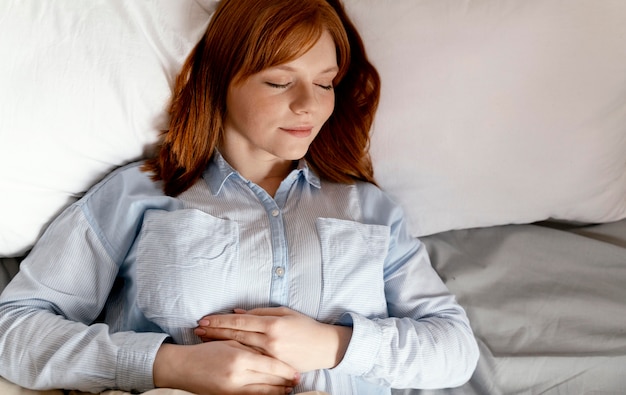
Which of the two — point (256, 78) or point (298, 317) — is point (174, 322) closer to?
point (298, 317)

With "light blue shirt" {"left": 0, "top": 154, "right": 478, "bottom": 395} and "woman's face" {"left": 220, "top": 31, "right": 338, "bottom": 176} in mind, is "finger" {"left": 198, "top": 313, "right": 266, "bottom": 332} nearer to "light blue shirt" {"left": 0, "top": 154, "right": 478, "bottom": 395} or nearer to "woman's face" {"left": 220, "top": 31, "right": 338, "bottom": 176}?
"light blue shirt" {"left": 0, "top": 154, "right": 478, "bottom": 395}

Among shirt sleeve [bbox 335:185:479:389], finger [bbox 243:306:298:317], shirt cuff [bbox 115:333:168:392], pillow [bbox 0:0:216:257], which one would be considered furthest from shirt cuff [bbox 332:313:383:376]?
pillow [bbox 0:0:216:257]

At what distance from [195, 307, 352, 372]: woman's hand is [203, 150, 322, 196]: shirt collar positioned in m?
0.25

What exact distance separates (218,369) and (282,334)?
0.11 m

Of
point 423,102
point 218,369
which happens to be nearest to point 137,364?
point 218,369

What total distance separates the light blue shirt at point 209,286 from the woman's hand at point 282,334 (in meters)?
0.03

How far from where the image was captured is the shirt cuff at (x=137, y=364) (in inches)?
42.8

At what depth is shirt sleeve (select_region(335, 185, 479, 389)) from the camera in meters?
1.15

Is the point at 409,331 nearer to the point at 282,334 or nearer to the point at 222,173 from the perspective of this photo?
the point at 282,334

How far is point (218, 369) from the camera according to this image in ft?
3.49

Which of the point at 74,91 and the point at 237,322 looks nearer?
the point at 237,322

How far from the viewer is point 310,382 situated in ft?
3.74

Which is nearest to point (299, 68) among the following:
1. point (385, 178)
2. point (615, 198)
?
→ point (385, 178)

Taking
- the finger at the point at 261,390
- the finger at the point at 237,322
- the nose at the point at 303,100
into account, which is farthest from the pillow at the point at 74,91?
the finger at the point at 261,390
